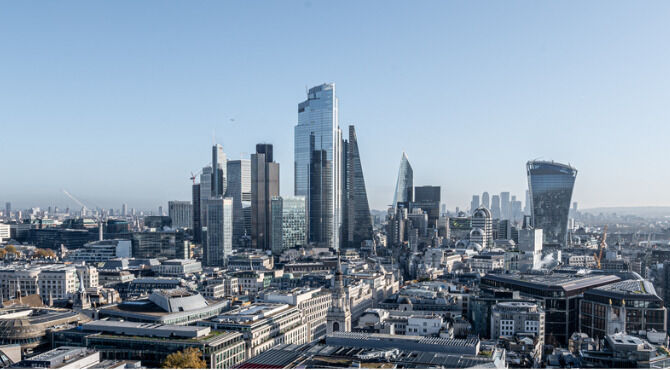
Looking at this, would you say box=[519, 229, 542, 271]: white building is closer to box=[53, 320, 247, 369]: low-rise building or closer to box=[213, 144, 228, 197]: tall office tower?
box=[53, 320, 247, 369]: low-rise building

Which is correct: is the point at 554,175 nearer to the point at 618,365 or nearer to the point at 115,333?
the point at 618,365

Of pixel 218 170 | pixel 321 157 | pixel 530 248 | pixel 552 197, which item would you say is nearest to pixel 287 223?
pixel 321 157

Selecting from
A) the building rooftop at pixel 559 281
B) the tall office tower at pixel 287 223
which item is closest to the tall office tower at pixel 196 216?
the tall office tower at pixel 287 223

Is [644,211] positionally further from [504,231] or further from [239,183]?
[239,183]

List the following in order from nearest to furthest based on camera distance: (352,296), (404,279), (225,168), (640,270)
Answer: (352,296)
(640,270)
(404,279)
(225,168)

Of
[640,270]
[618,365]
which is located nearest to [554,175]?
[640,270]

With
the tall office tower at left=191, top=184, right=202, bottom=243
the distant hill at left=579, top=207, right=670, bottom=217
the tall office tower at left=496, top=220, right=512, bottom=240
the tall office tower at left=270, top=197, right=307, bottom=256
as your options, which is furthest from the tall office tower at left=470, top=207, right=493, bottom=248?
the tall office tower at left=191, top=184, right=202, bottom=243

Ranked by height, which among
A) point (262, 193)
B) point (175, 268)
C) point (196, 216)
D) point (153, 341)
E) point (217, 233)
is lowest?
point (175, 268)
